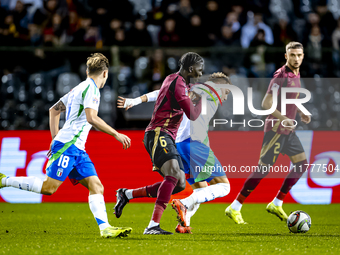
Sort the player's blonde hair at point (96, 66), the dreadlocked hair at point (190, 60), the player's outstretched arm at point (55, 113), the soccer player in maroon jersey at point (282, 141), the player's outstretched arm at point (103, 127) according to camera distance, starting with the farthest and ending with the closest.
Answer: the soccer player in maroon jersey at point (282, 141), the player's outstretched arm at point (55, 113), the dreadlocked hair at point (190, 60), the player's blonde hair at point (96, 66), the player's outstretched arm at point (103, 127)

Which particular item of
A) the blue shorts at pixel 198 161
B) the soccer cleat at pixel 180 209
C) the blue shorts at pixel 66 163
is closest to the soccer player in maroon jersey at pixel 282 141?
the blue shorts at pixel 198 161

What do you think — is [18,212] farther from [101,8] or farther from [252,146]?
[101,8]

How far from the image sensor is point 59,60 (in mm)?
9727

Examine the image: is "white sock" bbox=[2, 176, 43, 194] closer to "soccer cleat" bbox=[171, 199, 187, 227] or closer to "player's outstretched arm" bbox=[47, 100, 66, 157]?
"player's outstretched arm" bbox=[47, 100, 66, 157]

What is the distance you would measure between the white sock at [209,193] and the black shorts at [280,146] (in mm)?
1258

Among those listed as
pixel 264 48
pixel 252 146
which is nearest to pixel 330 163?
pixel 252 146

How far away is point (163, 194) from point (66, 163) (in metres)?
1.11

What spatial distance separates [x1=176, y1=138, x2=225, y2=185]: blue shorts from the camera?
19.4 ft

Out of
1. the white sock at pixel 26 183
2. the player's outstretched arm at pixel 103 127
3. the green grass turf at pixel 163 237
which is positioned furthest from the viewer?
the white sock at pixel 26 183

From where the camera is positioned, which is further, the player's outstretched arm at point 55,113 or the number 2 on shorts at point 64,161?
the player's outstretched arm at point 55,113

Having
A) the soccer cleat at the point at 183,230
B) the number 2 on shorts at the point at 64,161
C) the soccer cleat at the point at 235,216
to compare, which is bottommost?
the soccer cleat at the point at 235,216

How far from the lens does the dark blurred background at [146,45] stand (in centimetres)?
945

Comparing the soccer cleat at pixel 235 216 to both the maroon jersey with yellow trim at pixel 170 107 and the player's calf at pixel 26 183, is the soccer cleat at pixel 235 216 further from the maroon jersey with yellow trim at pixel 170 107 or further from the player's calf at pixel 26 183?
the player's calf at pixel 26 183

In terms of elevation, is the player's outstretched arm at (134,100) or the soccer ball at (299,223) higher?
the player's outstretched arm at (134,100)
